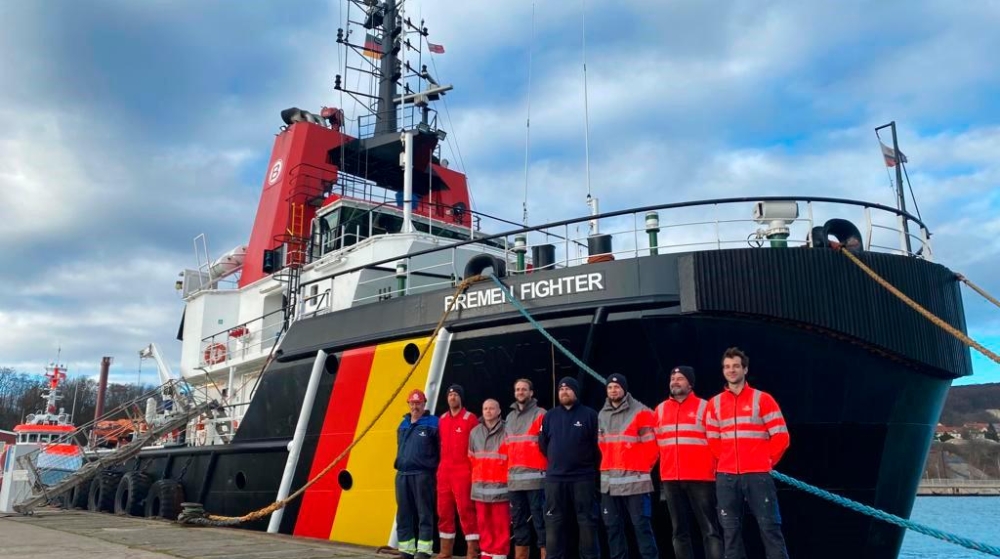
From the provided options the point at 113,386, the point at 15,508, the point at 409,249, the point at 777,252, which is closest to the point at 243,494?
the point at 409,249

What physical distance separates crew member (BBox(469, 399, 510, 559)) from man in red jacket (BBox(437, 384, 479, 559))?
0.18 meters

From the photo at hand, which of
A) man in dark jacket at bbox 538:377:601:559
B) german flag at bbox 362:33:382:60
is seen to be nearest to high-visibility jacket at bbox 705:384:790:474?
man in dark jacket at bbox 538:377:601:559

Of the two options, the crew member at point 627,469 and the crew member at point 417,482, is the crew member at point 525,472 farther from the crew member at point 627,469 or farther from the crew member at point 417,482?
the crew member at point 417,482

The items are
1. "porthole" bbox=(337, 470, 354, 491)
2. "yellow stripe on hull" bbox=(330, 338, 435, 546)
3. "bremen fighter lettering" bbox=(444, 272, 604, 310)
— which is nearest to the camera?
"bremen fighter lettering" bbox=(444, 272, 604, 310)

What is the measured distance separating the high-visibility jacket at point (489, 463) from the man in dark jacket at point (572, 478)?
614mm

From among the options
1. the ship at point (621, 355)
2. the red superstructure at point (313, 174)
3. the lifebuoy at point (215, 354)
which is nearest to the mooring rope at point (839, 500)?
the ship at point (621, 355)

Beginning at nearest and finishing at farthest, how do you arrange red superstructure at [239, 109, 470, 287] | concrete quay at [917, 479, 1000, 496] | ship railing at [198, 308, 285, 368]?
1. ship railing at [198, 308, 285, 368]
2. red superstructure at [239, 109, 470, 287]
3. concrete quay at [917, 479, 1000, 496]

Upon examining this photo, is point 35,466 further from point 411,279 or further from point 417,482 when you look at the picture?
point 417,482

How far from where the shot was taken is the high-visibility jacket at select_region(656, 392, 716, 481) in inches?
190

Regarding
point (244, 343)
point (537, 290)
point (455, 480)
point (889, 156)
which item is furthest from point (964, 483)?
point (455, 480)

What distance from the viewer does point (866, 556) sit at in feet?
20.7

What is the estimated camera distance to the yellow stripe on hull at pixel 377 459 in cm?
755

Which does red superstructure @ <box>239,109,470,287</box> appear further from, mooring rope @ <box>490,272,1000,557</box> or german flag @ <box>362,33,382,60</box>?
mooring rope @ <box>490,272,1000,557</box>

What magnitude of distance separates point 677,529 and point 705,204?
9.46 ft
